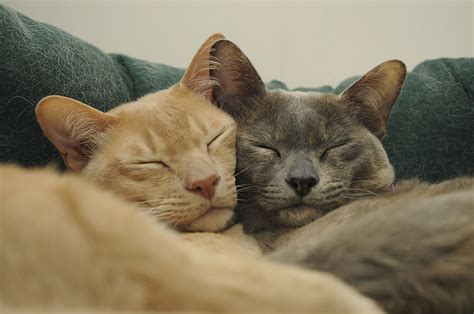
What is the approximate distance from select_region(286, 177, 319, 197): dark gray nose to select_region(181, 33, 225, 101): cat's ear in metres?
Result: 0.36

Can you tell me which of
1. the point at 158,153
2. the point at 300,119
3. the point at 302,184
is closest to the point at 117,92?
the point at 158,153

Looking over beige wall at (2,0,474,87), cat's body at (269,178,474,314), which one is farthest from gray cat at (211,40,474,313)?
beige wall at (2,0,474,87)

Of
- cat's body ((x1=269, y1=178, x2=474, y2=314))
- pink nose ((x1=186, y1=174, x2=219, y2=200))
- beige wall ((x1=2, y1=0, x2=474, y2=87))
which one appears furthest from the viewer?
beige wall ((x1=2, y1=0, x2=474, y2=87))

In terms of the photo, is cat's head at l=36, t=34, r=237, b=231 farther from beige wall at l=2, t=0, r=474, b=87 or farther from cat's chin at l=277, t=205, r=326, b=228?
beige wall at l=2, t=0, r=474, b=87

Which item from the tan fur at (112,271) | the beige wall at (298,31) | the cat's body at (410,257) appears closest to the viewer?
the tan fur at (112,271)

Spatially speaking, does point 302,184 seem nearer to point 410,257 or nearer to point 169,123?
point 169,123

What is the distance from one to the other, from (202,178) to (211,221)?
108 mm

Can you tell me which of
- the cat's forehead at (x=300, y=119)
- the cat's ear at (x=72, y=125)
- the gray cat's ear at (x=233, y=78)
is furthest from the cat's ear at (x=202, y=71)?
the cat's ear at (x=72, y=125)

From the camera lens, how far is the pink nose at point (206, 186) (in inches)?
39.4

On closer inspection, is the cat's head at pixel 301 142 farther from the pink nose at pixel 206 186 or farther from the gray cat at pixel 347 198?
the pink nose at pixel 206 186

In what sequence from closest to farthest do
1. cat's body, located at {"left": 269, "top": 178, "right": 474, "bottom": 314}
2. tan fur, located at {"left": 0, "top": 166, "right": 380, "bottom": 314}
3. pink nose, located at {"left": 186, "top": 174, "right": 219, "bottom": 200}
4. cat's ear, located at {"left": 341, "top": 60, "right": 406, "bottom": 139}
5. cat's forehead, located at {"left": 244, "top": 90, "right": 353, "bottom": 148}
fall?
tan fur, located at {"left": 0, "top": 166, "right": 380, "bottom": 314}, cat's body, located at {"left": 269, "top": 178, "right": 474, "bottom": 314}, pink nose, located at {"left": 186, "top": 174, "right": 219, "bottom": 200}, cat's forehead, located at {"left": 244, "top": 90, "right": 353, "bottom": 148}, cat's ear, located at {"left": 341, "top": 60, "right": 406, "bottom": 139}

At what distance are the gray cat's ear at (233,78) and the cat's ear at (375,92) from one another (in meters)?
0.24

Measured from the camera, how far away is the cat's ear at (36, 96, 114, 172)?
1.04 m

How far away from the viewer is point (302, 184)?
1.07 metres
